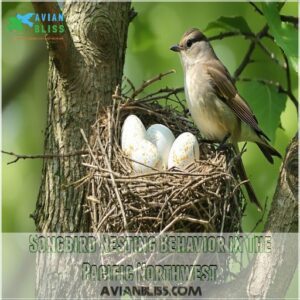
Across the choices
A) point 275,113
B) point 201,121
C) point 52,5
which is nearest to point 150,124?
point 201,121

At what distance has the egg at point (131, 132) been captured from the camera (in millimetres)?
4863

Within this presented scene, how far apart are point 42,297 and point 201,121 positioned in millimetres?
1793

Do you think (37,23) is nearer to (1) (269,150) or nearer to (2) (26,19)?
(2) (26,19)

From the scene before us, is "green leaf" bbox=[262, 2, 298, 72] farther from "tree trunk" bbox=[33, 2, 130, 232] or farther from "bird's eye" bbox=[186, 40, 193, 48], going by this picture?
"bird's eye" bbox=[186, 40, 193, 48]

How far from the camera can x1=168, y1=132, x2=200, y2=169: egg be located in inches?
189

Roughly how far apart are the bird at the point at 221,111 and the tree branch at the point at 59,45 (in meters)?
1.14

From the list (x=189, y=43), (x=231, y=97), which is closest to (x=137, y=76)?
(x=189, y=43)

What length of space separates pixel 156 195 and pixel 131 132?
0.63 metres

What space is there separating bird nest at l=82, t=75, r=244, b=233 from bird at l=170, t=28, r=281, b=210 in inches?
24.4

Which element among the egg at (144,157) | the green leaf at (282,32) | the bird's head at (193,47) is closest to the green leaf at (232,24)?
the bird's head at (193,47)

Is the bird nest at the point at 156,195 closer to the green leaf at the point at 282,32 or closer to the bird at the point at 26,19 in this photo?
the green leaf at the point at 282,32

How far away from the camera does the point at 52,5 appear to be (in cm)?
450

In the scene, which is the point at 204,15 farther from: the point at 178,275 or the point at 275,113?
the point at 178,275

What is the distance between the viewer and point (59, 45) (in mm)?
4816
